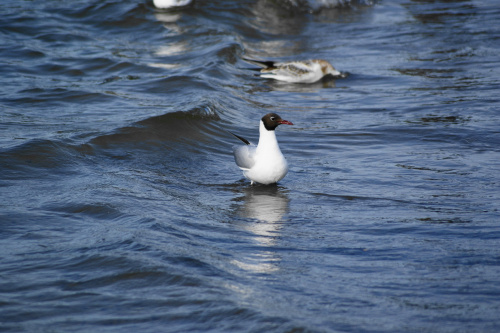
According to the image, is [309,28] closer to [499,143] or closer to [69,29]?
[69,29]

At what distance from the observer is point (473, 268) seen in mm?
4766

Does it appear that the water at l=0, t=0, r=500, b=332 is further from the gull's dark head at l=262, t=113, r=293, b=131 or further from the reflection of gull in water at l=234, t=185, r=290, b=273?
the gull's dark head at l=262, t=113, r=293, b=131

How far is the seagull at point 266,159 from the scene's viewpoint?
712 cm

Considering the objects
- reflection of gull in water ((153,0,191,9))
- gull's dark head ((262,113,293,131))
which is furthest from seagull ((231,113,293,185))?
reflection of gull in water ((153,0,191,9))

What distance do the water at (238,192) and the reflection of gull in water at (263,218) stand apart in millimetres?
31

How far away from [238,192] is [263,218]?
1.01 metres

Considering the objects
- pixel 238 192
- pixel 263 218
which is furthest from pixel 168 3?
pixel 263 218

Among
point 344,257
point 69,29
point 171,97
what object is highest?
point 69,29

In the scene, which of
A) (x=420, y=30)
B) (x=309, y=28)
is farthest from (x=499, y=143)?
(x=309, y=28)

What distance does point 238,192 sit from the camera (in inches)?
285

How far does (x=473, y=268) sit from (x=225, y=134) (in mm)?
5511

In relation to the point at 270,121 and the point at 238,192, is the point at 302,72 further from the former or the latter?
the point at 238,192

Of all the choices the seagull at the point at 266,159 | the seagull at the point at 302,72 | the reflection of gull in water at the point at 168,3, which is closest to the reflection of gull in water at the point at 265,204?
the seagull at the point at 266,159

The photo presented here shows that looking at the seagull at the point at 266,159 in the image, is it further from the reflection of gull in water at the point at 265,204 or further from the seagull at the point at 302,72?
the seagull at the point at 302,72
